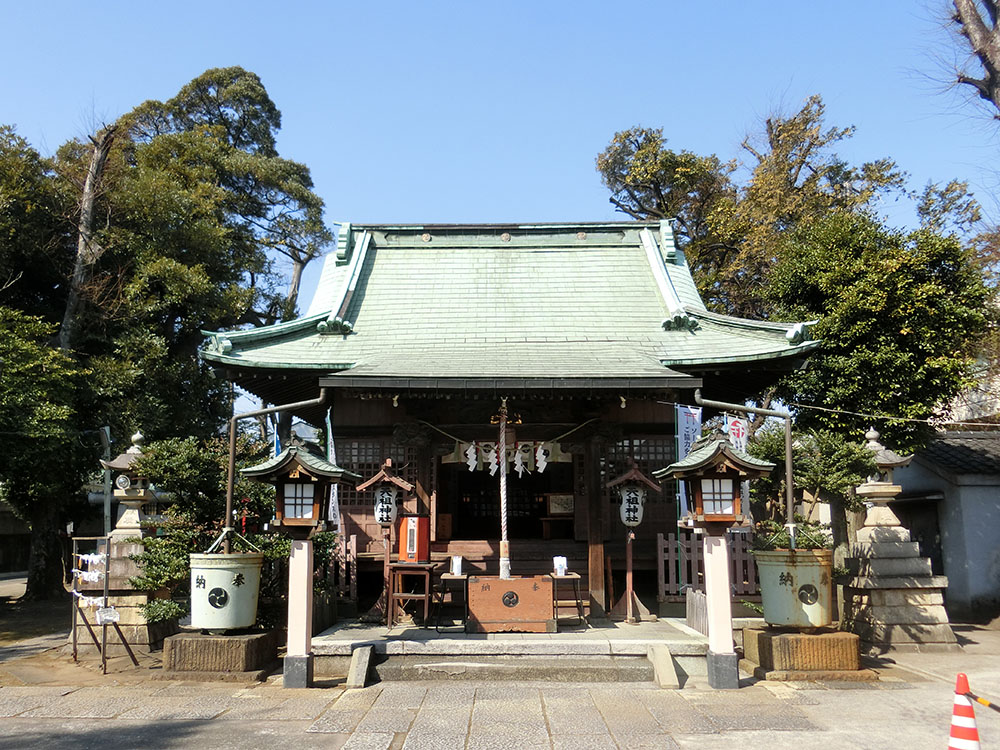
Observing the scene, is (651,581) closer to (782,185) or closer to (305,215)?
(782,185)

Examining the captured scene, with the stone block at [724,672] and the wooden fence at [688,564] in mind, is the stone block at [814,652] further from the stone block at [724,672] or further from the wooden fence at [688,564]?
the wooden fence at [688,564]

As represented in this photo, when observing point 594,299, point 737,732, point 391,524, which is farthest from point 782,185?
point 737,732

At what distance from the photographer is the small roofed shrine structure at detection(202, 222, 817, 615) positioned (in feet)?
37.8

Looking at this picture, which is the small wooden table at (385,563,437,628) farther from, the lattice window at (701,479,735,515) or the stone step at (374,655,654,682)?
the lattice window at (701,479,735,515)

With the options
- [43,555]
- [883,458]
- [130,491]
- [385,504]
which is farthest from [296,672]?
[43,555]

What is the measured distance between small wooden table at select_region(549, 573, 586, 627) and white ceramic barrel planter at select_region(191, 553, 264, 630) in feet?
14.9

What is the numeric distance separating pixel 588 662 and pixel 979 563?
11.6 meters

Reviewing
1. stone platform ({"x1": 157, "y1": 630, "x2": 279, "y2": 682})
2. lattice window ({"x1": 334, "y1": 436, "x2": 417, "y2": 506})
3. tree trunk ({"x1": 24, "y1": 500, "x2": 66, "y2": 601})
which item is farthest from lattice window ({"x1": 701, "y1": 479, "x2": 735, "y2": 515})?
tree trunk ({"x1": 24, "y1": 500, "x2": 66, "y2": 601})

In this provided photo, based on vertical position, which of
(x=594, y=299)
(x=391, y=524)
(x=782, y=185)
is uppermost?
(x=782, y=185)

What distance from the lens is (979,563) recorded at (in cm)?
1575

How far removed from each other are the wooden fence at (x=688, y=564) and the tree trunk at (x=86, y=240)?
1672 cm

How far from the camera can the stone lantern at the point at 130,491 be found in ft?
37.1

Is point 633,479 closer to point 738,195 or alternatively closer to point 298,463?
point 298,463

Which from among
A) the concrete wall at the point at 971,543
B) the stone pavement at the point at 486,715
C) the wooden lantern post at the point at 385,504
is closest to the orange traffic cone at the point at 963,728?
the stone pavement at the point at 486,715
